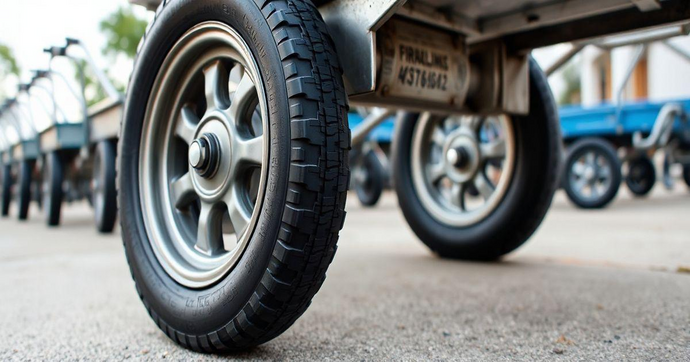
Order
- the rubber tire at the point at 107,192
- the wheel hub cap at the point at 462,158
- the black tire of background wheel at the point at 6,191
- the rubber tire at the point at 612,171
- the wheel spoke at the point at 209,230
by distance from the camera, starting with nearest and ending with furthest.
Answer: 1. the wheel spoke at the point at 209,230
2. the wheel hub cap at the point at 462,158
3. the rubber tire at the point at 107,192
4. the rubber tire at the point at 612,171
5. the black tire of background wheel at the point at 6,191

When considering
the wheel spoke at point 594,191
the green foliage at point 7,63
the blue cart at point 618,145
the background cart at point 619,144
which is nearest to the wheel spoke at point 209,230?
the background cart at point 619,144

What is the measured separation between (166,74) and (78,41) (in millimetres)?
3641

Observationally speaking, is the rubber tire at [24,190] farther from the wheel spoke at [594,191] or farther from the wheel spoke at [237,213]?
the wheel spoke at [594,191]

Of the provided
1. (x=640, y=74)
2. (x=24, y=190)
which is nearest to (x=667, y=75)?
(x=640, y=74)

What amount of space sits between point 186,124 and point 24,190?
6.12 meters

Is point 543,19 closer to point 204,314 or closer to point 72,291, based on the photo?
point 204,314

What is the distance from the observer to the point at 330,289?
204 cm

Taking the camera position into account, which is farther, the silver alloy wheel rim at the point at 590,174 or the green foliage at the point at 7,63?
the green foliage at the point at 7,63

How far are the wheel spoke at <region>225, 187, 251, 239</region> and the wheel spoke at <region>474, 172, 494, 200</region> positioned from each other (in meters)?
1.51

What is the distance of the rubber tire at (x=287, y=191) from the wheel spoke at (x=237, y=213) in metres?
0.16

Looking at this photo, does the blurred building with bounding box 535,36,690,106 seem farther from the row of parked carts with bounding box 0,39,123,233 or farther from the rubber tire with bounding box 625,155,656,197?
the row of parked carts with bounding box 0,39,123,233

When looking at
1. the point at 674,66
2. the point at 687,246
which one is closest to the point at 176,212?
the point at 687,246

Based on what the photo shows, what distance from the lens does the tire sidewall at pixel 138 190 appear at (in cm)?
110

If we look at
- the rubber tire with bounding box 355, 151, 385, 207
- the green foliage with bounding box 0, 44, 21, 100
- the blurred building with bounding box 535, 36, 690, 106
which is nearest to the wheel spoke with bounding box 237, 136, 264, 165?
the rubber tire with bounding box 355, 151, 385, 207
